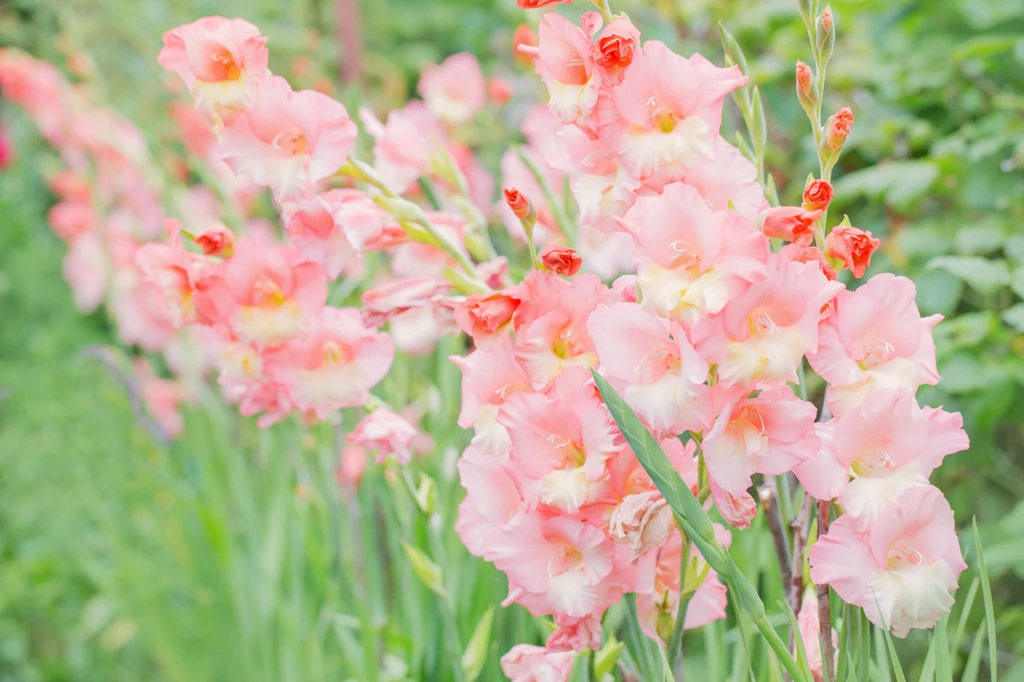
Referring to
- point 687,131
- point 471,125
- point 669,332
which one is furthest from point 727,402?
point 471,125

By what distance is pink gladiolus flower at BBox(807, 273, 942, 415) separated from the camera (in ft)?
1.78

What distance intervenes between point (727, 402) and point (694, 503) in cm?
6

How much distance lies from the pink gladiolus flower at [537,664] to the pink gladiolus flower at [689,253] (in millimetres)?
276

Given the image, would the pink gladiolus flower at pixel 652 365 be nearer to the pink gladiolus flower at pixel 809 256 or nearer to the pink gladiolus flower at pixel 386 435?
the pink gladiolus flower at pixel 809 256

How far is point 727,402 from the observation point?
1.76 feet

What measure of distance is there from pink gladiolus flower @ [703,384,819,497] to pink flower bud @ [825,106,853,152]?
6.9 inches

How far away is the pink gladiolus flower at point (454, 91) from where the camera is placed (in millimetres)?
1792

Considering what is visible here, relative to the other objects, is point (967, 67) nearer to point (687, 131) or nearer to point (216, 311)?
point (687, 131)

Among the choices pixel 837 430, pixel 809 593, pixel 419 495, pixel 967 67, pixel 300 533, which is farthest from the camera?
pixel 300 533

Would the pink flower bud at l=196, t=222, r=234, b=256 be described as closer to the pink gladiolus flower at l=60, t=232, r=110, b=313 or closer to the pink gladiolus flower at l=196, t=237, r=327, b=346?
the pink gladiolus flower at l=196, t=237, r=327, b=346

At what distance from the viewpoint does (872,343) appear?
Answer: 0.56 metres

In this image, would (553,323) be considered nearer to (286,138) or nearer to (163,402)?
(286,138)

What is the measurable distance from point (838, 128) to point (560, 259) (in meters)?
0.20

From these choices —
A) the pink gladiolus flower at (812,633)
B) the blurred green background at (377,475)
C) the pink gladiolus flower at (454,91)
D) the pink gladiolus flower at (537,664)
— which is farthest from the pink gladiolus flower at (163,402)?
the pink gladiolus flower at (812,633)
